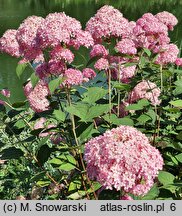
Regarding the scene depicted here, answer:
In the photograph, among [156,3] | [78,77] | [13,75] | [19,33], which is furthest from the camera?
[156,3]

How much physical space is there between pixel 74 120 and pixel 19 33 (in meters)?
0.68

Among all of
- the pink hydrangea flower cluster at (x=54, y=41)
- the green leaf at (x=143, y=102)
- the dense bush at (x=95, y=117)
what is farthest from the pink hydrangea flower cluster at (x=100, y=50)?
the green leaf at (x=143, y=102)

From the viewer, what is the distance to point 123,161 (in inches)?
70.4

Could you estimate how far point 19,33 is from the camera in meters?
2.89

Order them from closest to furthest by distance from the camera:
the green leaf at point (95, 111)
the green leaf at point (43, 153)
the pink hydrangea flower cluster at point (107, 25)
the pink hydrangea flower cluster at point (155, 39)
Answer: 1. the green leaf at point (95, 111)
2. the green leaf at point (43, 153)
3. the pink hydrangea flower cluster at point (107, 25)
4. the pink hydrangea flower cluster at point (155, 39)

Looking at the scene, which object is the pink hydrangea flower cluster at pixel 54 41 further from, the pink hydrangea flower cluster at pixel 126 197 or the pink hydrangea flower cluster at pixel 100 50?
the pink hydrangea flower cluster at pixel 126 197

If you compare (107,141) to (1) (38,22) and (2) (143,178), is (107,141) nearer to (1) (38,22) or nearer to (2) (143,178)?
(2) (143,178)

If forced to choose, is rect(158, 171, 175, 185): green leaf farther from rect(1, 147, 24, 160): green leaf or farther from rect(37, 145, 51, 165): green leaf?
rect(1, 147, 24, 160): green leaf

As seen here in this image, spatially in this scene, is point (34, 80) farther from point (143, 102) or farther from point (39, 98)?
point (143, 102)

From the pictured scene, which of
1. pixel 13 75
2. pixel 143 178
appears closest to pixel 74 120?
pixel 143 178

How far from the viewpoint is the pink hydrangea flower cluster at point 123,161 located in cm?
178

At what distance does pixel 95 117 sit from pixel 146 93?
543mm

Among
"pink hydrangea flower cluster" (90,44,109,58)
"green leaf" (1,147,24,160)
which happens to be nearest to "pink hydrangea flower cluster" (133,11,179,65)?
"pink hydrangea flower cluster" (90,44,109,58)

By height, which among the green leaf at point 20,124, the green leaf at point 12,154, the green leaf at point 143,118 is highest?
the green leaf at point 143,118
